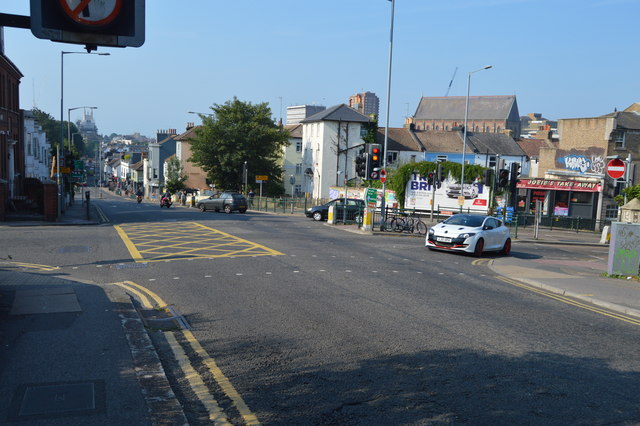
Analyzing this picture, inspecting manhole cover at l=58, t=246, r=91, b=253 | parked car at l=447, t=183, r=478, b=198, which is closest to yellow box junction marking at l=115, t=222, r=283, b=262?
manhole cover at l=58, t=246, r=91, b=253

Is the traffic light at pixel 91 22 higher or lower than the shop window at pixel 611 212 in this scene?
higher

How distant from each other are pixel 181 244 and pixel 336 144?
48271 millimetres

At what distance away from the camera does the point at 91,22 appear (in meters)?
5.14

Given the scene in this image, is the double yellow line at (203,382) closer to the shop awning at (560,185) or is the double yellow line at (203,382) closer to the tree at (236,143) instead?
the shop awning at (560,185)

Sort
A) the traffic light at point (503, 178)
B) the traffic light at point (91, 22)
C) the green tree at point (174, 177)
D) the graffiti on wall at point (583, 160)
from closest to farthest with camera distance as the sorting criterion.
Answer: the traffic light at point (91, 22) → the traffic light at point (503, 178) → the graffiti on wall at point (583, 160) → the green tree at point (174, 177)

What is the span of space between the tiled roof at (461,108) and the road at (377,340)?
11555cm

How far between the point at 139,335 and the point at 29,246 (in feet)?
38.6

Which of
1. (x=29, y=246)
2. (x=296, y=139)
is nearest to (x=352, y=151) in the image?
(x=296, y=139)

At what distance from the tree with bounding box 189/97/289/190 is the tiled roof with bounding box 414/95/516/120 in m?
72.0

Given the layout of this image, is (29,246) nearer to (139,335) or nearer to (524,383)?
(139,335)

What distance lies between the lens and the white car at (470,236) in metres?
19.1

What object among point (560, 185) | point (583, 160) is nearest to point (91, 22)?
point (560, 185)

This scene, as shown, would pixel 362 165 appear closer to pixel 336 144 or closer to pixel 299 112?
pixel 336 144

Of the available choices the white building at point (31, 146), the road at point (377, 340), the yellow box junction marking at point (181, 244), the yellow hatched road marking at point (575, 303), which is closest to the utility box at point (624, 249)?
the yellow hatched road marking at point (575, 303)
